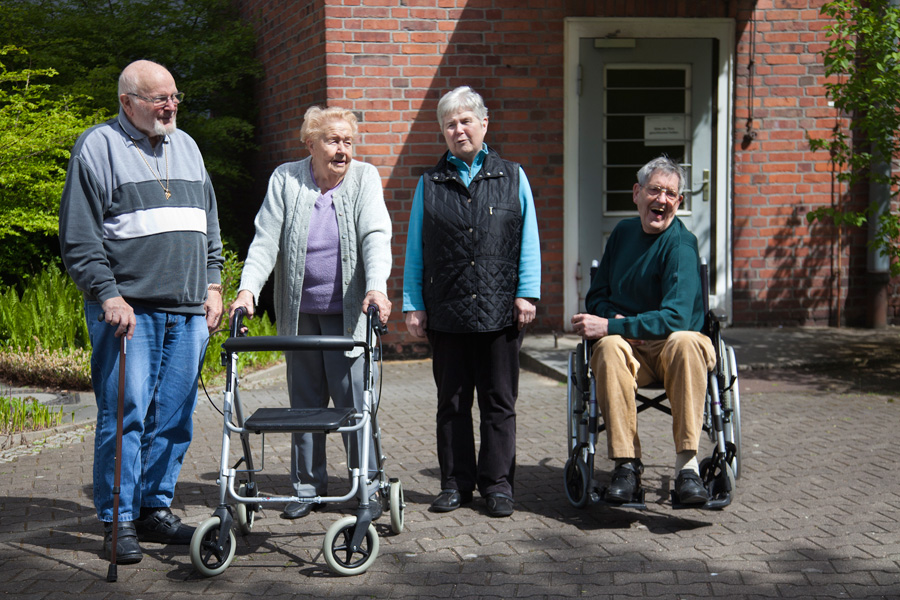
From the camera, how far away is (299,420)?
3961 millimetres

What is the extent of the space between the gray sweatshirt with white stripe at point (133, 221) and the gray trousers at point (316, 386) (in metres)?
0.57

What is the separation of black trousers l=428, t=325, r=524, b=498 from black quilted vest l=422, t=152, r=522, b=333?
0.14 meters

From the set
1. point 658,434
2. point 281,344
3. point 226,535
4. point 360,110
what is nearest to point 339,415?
point 281,344

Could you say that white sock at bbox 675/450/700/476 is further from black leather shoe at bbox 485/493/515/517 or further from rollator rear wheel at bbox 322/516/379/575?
rollator rear wheel at bbox 322/516/379/575

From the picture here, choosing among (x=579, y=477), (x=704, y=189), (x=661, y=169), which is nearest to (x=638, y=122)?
(x=704, y=189)

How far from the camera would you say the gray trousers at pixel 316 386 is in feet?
15.6

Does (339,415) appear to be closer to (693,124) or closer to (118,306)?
(118,306)

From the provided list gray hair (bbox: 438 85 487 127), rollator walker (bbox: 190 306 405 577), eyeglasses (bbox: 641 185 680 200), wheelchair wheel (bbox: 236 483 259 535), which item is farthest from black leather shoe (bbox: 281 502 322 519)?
eyeglasses (bbox: 641 185 680 200)

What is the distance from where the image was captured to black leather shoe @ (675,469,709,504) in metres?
4.47

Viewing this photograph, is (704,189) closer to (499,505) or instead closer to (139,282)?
(499,505)

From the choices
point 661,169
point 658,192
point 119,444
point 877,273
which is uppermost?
point 661,169

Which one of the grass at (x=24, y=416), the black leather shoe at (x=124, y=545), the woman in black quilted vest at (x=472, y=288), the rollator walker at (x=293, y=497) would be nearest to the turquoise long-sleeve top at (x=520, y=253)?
the woman in black quilted vest at (x=472, y=288)

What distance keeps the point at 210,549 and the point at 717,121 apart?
719cm

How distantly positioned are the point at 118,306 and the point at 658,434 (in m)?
3.70
